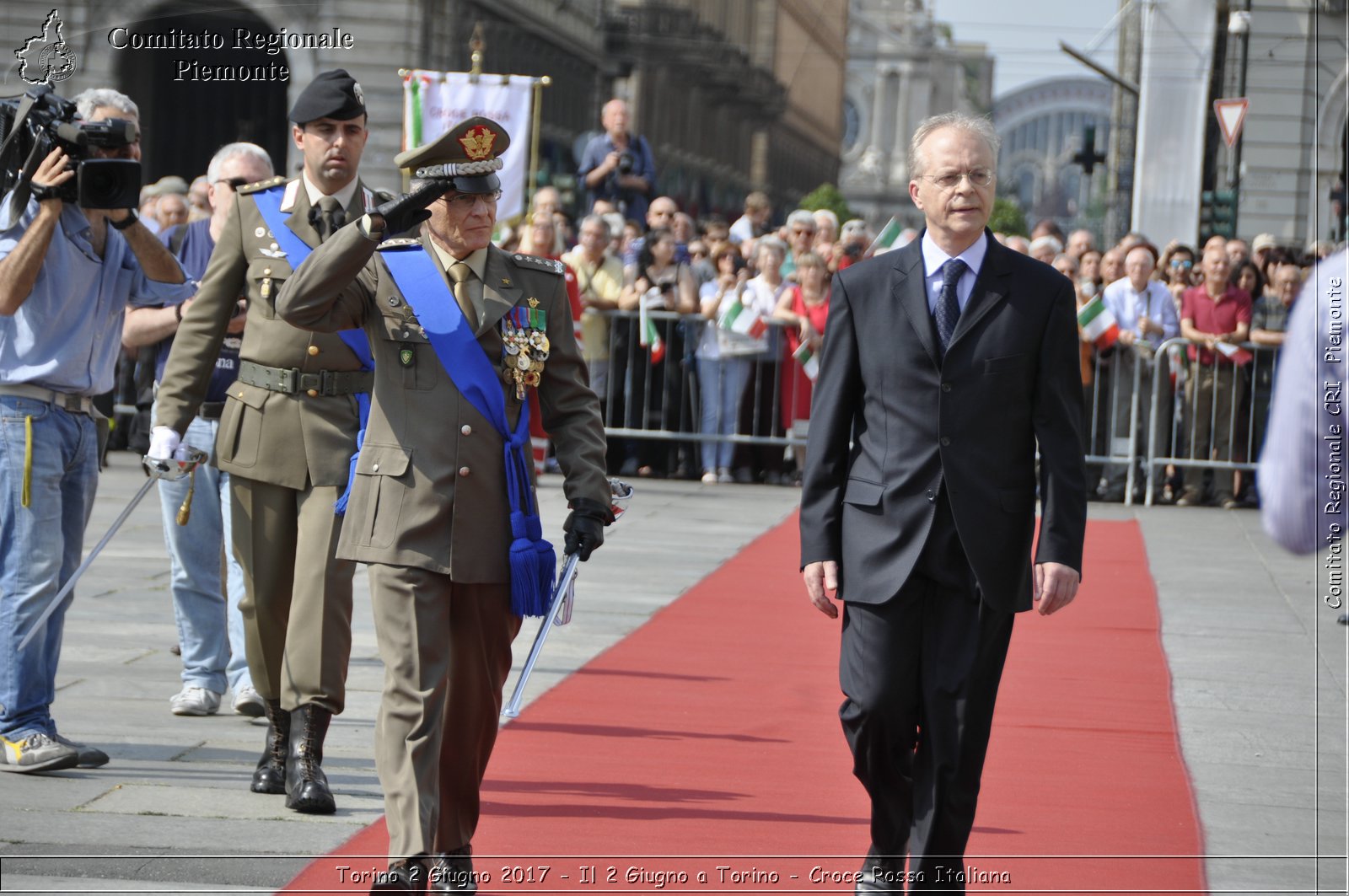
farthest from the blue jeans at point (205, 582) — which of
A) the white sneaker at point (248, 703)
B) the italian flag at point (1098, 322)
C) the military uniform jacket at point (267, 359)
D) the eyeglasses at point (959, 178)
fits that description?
the italian flag at point (1098, 322)

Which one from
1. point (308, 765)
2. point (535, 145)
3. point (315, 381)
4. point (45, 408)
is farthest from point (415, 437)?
point (535, 145)

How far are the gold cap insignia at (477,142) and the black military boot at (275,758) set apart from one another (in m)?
2.01

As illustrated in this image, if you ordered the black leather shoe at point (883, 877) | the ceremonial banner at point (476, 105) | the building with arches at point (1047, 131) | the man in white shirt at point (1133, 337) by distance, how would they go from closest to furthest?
the black leather shoe at point (883, 877)
the man in white shirt at point (1133, 337)
the ceremonial banner at point (476, 105)
the building with arches at point (1047, 131)

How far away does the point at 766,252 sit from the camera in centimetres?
1488

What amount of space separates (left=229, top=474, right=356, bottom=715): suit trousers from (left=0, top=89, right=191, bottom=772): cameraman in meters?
0.67

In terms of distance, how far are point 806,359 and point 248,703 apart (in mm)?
8541

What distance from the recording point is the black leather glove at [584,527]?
4797mm

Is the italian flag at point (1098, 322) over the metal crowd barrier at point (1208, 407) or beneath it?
over

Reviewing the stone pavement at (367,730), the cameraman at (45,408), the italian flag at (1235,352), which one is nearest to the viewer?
the stone pavement at (367,730)

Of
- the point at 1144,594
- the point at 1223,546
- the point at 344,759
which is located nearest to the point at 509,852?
the point at 344,759

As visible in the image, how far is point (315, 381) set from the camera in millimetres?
5703

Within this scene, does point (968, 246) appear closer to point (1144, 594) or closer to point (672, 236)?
point (1144, 594)

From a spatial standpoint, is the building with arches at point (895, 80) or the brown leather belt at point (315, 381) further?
the building with arches at point (895, 80)

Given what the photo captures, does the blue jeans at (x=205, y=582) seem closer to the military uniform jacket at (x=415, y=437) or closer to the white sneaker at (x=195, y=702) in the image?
the white sneaker at (x=195, y=702)
